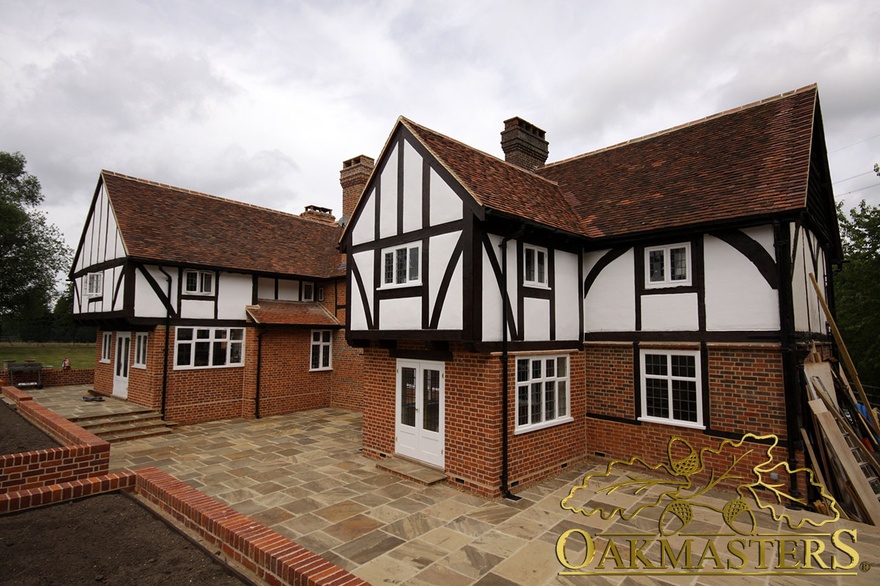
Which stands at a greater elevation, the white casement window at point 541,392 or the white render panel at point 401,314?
the white render panel at point 401,314

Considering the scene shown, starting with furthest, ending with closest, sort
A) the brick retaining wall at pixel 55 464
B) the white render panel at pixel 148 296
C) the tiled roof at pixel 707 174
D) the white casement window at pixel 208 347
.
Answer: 1. the white casement window at pixel 208 347
2. the white render panel at pixel 148 296
3. the tiled roof at pixel 707 174
4. the brick retaining wall at pixel 55 464

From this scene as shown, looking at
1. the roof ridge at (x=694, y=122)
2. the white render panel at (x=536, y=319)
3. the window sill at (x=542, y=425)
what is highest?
the roof ridge at (x=694, y=122)

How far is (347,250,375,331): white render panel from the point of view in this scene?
10.7 meters

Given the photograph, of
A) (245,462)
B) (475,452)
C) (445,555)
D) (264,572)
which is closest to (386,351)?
(475,452)

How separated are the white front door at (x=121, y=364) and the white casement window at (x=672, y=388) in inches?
636

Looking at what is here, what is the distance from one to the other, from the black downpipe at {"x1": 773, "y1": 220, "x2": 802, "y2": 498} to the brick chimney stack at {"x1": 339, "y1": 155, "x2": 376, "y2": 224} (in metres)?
13.9

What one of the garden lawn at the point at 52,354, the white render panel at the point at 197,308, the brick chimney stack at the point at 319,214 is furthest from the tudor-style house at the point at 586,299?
the garden lawn at the point at 52,354

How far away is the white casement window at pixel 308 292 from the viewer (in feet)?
60.8

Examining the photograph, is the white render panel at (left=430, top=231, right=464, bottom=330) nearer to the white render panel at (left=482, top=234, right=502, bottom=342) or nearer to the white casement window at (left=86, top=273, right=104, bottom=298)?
the white render panel at (left=482, top=234, right=502, bottom=342)

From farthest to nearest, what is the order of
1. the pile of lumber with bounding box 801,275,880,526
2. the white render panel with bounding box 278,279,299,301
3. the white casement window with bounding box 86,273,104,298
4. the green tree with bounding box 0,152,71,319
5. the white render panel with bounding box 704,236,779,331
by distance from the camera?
1. the green tree with bounding box 0,152,71,319
2. the white render panel with bounding box 278,279,299,301
3. the white casement window with bounding box 86,273,104,298
4. the white render panel with bounding box 704,236,779,331
5. the pile of lumber with bounding box 801,275,880,526

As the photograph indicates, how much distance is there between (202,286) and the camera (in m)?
15.4

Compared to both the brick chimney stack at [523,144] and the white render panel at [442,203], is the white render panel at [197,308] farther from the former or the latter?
the brick chimney stack at [523,144]

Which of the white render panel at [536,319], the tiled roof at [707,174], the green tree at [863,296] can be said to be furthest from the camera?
the green tree at [863,296]

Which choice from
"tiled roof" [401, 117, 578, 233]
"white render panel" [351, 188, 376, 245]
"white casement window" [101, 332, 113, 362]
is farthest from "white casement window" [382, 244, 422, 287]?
"white casement window" [101, 332, 113, 362]
